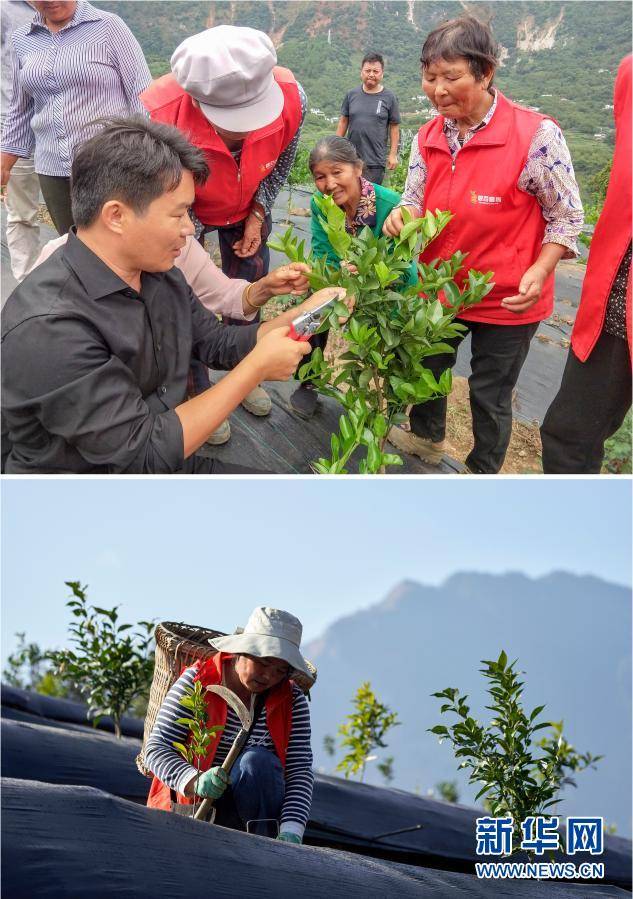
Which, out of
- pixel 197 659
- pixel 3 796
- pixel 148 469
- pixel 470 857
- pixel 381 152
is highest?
pixel 381 152

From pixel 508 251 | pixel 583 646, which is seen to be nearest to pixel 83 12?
pixel 508 251

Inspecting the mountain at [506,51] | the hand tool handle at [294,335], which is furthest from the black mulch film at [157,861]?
the mountain at [506,51]

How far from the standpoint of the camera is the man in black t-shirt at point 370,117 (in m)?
5.95

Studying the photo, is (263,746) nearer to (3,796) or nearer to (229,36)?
(3,796)

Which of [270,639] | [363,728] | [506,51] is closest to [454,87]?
[270,639]

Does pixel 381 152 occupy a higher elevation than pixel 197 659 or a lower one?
higher

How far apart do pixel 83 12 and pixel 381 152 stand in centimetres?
337

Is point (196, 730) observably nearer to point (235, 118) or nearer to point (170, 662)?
point (170, 662)

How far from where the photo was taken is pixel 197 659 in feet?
7.48

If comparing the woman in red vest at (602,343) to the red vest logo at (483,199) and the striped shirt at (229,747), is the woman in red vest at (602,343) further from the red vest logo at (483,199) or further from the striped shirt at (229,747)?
the striped shirt at (229,747)

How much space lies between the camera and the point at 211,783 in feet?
6.24

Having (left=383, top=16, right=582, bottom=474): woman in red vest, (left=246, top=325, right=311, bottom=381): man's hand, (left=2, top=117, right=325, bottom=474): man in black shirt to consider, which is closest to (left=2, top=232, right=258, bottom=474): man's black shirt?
(left=2, top=117, right=325, bottom=474): man in black shirt

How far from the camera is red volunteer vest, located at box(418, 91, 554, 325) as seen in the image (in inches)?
97.3

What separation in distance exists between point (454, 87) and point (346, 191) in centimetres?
67
